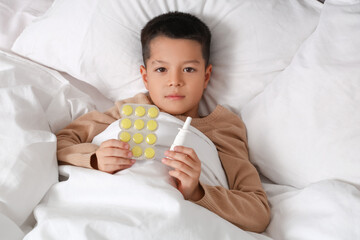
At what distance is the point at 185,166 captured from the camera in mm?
909

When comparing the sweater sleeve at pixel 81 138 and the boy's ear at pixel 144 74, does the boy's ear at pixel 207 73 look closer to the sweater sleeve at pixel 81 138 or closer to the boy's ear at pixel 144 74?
the boy's ear at pixel 144 74

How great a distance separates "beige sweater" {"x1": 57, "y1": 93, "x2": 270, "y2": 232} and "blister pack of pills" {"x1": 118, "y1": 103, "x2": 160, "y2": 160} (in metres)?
0.14

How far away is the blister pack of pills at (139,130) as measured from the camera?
3.01 feet

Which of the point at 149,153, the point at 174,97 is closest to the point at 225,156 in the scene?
the point at 174,97

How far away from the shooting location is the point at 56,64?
141 cm

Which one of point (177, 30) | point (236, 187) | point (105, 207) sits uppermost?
point (177, 30)

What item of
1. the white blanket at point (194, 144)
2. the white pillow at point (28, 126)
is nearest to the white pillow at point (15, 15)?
the white pillow at point (28, 126)

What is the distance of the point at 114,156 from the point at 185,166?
172mm

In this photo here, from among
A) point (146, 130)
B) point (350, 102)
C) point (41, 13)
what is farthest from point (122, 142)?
point (41, 13)

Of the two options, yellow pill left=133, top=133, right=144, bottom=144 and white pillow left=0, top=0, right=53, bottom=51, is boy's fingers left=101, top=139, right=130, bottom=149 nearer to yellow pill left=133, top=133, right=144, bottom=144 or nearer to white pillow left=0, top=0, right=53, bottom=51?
yellow pill left=133, top=133, right=144, bottom=144

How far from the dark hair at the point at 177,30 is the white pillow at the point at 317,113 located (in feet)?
0.89

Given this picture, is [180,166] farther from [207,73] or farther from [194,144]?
[207,73]

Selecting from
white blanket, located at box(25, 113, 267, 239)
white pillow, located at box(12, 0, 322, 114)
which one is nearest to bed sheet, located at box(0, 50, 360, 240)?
white blanket, located at box(25, 113, 267, 239)

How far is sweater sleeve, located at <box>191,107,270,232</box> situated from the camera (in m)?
0.96
